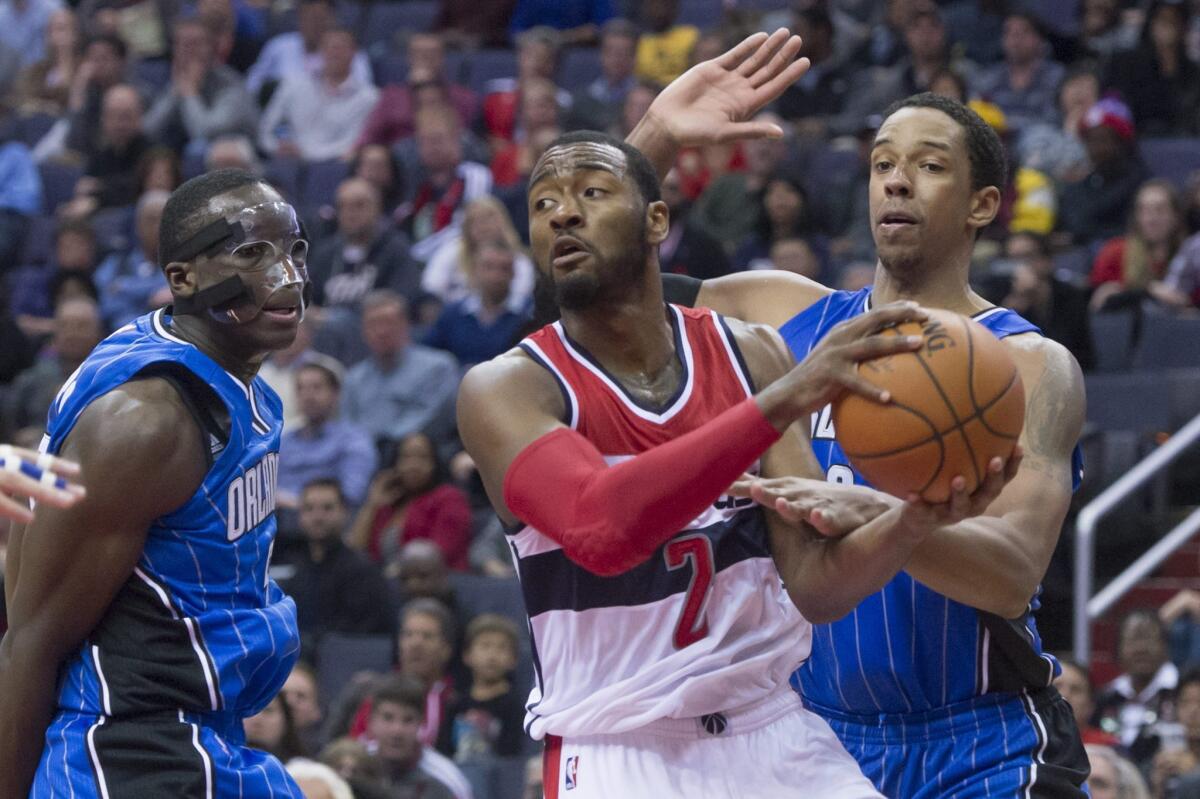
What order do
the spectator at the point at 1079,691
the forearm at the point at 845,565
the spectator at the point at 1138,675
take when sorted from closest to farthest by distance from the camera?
the forearm at the point at 845,565 → the spectator at the point at 1079,691 → the spectator at the point at 1138,675

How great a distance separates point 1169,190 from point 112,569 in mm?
8866

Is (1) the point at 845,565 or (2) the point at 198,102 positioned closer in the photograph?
(1) the point at 845,565

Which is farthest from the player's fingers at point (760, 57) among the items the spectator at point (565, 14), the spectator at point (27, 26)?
the spectator at point (27, 26)

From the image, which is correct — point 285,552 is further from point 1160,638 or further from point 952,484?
point 952,484

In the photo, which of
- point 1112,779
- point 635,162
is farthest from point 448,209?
point 635,162

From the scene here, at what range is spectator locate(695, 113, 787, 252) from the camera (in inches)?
496

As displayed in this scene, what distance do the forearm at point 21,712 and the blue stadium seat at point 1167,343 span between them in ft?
27.5

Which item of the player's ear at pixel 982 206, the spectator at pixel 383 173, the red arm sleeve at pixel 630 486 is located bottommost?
the red arm sleeve at pixel 630 486

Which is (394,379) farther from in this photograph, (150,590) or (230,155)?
(150,590)

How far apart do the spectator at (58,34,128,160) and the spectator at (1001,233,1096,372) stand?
7.84 meters

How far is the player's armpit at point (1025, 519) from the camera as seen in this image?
168 inches

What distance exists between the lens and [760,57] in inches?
216

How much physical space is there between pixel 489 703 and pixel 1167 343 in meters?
4.66

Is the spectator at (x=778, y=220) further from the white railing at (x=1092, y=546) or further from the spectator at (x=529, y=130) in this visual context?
the white railing at (x=1092, y=546)
